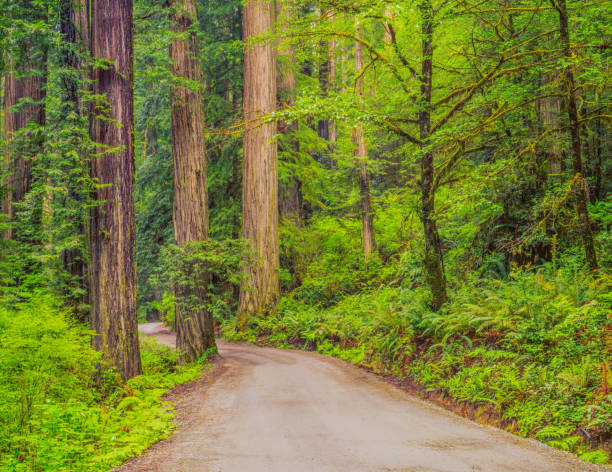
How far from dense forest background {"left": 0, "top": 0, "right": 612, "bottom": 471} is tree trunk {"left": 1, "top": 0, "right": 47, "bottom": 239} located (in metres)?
0.09

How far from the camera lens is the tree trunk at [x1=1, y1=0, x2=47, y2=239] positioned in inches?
361

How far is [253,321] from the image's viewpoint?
1516 centimetres

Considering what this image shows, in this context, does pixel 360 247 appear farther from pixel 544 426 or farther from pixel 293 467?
pixel 293 467

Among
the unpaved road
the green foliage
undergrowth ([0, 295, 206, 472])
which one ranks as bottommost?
the unpaved road

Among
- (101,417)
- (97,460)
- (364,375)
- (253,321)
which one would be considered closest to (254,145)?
(253,321)

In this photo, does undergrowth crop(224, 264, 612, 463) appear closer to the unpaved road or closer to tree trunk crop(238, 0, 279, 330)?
the unpaved road

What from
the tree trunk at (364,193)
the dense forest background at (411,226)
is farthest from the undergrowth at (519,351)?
the tree trunk at (364,193)

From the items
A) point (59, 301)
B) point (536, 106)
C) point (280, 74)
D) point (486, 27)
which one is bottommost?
point (59, 301)

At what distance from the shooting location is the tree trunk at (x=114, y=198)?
307 inches

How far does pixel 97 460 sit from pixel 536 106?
37.1ft

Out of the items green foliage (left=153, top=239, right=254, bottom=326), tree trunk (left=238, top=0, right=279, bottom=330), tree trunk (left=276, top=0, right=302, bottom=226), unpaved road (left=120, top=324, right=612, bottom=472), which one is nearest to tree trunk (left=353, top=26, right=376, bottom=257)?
tree trunk (left=276, top=0, right=302, bottom=226)

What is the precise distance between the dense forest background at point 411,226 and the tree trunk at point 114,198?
0.08 metres

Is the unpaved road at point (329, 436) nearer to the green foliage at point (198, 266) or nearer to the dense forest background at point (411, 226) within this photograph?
the dense forest background at point (411, 226)

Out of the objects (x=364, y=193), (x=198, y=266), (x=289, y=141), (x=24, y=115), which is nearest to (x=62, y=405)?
(x=198, y=266)
